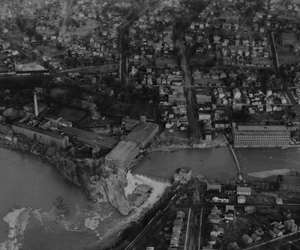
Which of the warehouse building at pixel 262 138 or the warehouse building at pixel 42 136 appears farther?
the warehouse building at pixel 42 136

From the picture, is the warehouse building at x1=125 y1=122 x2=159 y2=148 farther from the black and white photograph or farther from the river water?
the river water

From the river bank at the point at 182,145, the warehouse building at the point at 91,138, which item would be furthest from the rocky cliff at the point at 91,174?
the river bank at the point at 182,145

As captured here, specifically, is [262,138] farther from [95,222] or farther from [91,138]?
[95,222]

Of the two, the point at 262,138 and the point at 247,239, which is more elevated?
the point at 262,138

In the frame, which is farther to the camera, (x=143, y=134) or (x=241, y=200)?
(x=143, y=134)

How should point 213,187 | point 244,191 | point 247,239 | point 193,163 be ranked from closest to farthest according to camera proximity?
point 247,239 → point 244,191 → point 213,187 → point 193,163

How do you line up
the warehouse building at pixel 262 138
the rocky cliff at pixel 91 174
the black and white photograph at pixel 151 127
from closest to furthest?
the black and white photograph at pixel 151 127 < the rocky cliff at pixel 91 174 < the warehouse building at pixel 262 138

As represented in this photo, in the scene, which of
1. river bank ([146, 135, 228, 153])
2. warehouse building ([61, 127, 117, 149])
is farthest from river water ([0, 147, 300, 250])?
warehouse building ([61, 127, 117, 149])

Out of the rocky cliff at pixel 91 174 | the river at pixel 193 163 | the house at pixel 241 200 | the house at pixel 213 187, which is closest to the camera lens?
the house at pixel 241 200

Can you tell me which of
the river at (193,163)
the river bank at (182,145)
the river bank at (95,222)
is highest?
the river bank at (182,145)

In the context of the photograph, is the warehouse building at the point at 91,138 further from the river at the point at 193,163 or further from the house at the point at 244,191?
the house at the point at 244,191

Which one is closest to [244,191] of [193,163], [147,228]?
[193,163]

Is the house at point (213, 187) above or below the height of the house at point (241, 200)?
above
